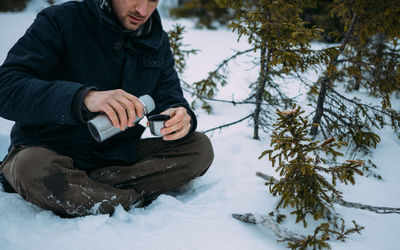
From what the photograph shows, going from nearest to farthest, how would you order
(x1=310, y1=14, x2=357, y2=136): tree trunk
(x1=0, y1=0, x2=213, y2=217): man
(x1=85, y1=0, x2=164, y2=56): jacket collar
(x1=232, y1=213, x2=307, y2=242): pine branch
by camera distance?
(x1=0, y1=0, x2=213, y2=217): man
(x1=232, y1=213, x2=307, y2=242): pine branch
(x1=85, y1=0, x2=164, y2=56): jacket collar
(x1=310, y1=14, x2=357, y2=136): tree trunk

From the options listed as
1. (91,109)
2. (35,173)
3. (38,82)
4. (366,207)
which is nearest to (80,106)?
(91,109)

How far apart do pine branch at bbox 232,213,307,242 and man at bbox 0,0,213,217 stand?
63 cm

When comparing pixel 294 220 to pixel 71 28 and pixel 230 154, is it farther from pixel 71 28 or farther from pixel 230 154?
pixel 71 28

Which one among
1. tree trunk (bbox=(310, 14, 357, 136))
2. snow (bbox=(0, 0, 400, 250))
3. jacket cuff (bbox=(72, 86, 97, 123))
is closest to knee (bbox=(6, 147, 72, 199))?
snow (bbox=(0, 0, 400, 250))

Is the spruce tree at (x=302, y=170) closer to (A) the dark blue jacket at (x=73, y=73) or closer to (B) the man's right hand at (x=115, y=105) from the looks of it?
(A) the dark blue jacket at (x=73, y=73)

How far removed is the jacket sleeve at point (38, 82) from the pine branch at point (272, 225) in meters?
1.27

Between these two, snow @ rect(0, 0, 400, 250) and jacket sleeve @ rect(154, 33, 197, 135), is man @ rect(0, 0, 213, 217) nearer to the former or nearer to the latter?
jacket sleeve @ rect(154, 33, 197, 135)

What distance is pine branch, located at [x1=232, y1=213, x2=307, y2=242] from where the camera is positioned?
1599 millimetres

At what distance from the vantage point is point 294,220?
1.83 metres

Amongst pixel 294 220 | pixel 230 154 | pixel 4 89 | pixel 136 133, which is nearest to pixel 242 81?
pixel 230 154

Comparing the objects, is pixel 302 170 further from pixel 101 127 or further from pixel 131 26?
pixel 131 26

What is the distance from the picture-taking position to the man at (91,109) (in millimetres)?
1486

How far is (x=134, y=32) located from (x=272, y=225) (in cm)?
178

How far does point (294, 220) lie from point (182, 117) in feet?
3.58
